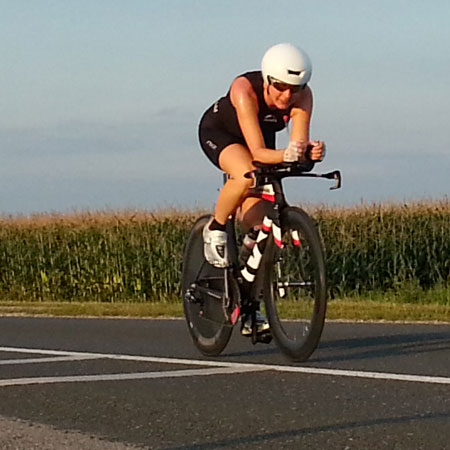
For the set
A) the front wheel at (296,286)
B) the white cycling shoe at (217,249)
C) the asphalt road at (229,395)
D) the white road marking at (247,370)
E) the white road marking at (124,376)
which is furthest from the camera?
the white cycling shoe at (217,249)

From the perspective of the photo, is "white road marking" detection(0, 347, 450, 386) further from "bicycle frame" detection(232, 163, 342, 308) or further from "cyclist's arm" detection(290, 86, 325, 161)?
"cyclist's arm" detection(290, 86, 325, 161)

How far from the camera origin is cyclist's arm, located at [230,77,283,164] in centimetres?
753

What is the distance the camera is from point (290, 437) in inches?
198

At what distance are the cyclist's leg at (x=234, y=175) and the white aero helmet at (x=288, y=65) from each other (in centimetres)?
63

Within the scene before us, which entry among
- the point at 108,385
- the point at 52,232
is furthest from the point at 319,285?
the point at 52,232

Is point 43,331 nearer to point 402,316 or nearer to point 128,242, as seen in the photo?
point 402,316

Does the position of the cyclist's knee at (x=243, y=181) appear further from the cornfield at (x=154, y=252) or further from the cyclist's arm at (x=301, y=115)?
the cornfield at (x=154, y=252)

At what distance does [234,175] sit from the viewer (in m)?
7.82

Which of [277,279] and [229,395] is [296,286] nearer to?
[277,279]

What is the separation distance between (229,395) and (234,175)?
199 centimetres

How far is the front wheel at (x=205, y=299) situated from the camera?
819cm

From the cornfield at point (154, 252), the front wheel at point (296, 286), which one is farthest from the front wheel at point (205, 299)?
the cornfield at point (154, 252)

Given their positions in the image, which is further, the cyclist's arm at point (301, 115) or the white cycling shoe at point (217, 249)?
the white cycling shoe at point (217, 249)

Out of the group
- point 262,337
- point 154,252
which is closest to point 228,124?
point 262,337
